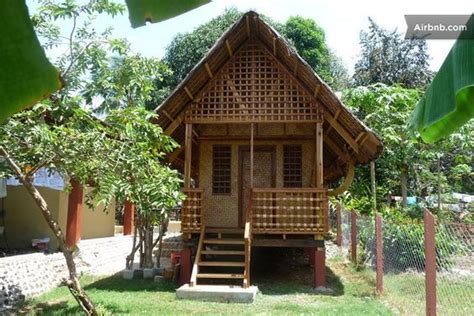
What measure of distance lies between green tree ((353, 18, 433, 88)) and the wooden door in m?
9.12

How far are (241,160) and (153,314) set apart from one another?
480 cm

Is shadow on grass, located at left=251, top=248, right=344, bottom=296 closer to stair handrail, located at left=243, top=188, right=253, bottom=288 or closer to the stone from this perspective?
the stone

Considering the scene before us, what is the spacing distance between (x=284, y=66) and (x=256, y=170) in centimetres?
249

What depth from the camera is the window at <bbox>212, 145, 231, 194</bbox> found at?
36.6ft

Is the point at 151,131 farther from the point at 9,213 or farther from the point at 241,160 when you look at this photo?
the point at 9,213

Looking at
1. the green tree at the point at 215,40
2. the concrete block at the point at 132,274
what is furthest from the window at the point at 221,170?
the green tree at the point at 215,40

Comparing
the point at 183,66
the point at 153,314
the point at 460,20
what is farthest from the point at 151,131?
the point at 183,66

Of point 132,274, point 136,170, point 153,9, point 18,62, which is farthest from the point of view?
point 132,274

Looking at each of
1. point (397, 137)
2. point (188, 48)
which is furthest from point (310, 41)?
point (397, 137)

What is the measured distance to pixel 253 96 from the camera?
973cm

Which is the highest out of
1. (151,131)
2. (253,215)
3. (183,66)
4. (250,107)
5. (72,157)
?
(183,66)

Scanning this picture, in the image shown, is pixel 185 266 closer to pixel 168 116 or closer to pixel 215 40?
pixel 168 116

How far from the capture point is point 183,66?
21.9 metres

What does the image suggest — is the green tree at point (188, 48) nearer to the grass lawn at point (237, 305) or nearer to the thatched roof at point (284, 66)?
the thatched roof at point (284, 66)
